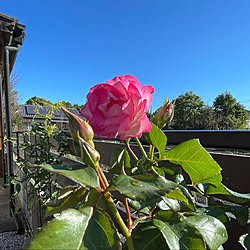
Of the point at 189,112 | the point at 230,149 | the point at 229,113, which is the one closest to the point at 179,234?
the point at 230,149

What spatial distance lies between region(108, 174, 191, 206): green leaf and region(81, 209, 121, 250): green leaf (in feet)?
0.14

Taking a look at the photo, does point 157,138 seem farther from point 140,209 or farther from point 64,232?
point 64,232

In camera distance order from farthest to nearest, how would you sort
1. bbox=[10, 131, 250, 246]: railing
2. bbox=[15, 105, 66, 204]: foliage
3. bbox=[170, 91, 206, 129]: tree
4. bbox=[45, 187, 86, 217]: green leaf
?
bbox=[170, 91, 206, 129]: tree, bbox=[15, 105, 66, 204]: foliage, bbox=[10, 131, 250, 246]: railing, bbox=[45, 187, 86, 217]: green leaf

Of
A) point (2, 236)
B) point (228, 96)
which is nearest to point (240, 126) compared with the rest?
point (228, 96)

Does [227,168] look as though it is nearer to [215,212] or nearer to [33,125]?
[215,212]

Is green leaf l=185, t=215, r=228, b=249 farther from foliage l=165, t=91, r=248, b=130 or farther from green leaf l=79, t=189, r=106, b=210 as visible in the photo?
foliage l=165, t=91, r=248, b=130

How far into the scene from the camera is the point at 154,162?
0.43 meters

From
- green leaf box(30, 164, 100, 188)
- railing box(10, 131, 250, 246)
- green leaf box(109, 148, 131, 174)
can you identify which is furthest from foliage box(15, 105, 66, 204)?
green leaf box(30, 164, 100, 188)

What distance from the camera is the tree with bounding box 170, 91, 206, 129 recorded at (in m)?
27.6

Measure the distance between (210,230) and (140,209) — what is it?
115mm

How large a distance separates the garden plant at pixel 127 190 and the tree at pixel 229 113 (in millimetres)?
27033

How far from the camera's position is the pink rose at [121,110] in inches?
13.7

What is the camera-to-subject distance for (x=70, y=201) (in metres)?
0.38

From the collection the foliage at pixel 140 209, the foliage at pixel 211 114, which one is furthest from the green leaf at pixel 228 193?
the foliage at pixel 211 114
